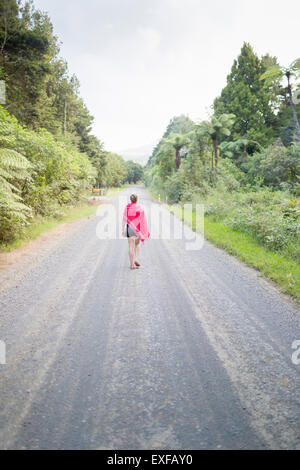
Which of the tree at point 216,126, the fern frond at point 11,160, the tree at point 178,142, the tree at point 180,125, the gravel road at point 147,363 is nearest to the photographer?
the gravel road at point 147,363

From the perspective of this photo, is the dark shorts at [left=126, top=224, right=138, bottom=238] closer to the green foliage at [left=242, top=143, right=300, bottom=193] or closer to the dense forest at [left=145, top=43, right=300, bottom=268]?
the dense forest at [left=145, top=43, right=300, bottom=268]

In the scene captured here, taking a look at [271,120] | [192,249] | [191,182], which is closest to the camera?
[192,249]

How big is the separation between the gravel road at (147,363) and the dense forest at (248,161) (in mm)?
3927

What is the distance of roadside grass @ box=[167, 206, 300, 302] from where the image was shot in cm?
591

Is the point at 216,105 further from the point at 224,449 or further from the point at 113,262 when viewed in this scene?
the point at 224,449

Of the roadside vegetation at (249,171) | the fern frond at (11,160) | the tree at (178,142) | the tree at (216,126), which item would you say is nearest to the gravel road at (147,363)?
the roadside vegetation at (249,171)

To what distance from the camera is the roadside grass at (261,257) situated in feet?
19.4

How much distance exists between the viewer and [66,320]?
14.3 ft

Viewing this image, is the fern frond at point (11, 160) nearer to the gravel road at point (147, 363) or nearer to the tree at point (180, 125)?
the gravel road at point (147, 363)

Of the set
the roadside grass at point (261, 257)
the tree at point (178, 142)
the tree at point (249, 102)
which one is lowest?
the roadside grass at point (261, 257)

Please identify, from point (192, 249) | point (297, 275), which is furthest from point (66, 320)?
point (192, 249)

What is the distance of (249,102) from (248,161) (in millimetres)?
8852

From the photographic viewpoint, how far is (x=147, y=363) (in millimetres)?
3305
